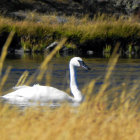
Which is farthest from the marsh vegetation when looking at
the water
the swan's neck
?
the swan's neck

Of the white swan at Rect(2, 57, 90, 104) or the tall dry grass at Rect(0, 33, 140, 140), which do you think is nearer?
the tall dry grass at Rect(0, 33, 140, 140)

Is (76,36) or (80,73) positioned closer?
(80,73)

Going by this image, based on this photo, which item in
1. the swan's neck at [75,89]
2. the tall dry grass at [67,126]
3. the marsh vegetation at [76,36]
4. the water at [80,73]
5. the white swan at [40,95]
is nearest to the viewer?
the tall dry grass at [67,126]

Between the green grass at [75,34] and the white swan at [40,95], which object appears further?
the green grass at [75,34]

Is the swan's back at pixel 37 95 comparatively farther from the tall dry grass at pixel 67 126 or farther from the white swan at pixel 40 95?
the tall dry grass at pixel 67 126

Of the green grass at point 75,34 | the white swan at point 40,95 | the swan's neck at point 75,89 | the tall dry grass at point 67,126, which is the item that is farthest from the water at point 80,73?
the green grass at point 75,34

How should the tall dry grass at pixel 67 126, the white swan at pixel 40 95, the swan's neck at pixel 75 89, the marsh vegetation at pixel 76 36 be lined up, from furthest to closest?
1. the marsh vegetation at pixel 76 36
2. the swan's neck at pixel 75 89
3. the white swan at pixel 40 95
4. the tall dry grass at pixel 67 126

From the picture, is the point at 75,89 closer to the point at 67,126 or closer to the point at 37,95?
the point at 37,95

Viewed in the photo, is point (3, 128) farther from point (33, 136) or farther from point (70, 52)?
point (70, 52)

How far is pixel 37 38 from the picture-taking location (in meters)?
25.8

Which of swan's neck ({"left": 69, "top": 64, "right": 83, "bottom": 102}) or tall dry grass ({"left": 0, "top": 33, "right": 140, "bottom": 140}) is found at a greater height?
tall dry grass ({"left": 0, "top": 33, "right": 140, "bottom": 140})

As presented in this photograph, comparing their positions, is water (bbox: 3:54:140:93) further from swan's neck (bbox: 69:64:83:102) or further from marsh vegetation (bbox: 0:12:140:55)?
marsh vegetation (bbox: 0:12:140:55)

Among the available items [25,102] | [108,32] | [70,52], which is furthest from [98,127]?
[108,32]

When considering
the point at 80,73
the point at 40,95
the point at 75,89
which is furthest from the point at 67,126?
the point at 80,73
